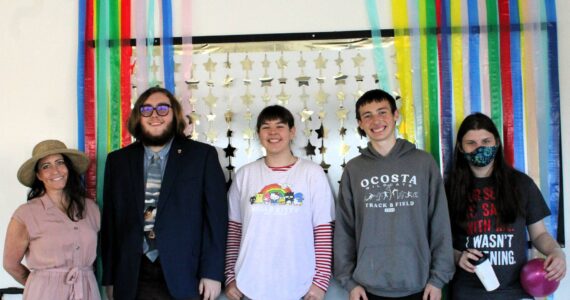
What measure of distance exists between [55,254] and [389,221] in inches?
59.0

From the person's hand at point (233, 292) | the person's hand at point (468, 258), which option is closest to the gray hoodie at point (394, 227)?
the person's hand at point (468, 258)

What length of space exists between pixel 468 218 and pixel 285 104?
111cm

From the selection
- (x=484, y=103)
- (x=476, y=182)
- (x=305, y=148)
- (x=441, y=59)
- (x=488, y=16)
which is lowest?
(x=476, y=182)

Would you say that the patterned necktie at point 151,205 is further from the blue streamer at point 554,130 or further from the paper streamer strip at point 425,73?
the blue streamer at point 554,130

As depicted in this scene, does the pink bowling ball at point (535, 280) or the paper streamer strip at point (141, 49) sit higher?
the paper streamer strip at point (141, 49)

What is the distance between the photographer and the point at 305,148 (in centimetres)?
264

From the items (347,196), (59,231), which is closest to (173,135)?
(59,231)

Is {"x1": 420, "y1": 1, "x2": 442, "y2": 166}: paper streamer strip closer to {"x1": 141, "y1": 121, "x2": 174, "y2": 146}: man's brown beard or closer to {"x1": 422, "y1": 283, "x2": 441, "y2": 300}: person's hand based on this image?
{"x1": 422, "y1": 283, "x2": 441, "y2": 300}: person's hand

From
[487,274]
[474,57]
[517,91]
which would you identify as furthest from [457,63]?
[487,274]

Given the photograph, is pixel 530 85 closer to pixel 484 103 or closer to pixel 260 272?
pixel 484 103

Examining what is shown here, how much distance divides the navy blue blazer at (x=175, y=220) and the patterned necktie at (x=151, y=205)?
28 millimetres

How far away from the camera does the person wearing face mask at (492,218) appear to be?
2.16 m

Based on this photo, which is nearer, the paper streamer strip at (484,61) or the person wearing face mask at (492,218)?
the person wearing face mask at (492,218)

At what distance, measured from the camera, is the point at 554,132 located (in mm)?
2535
